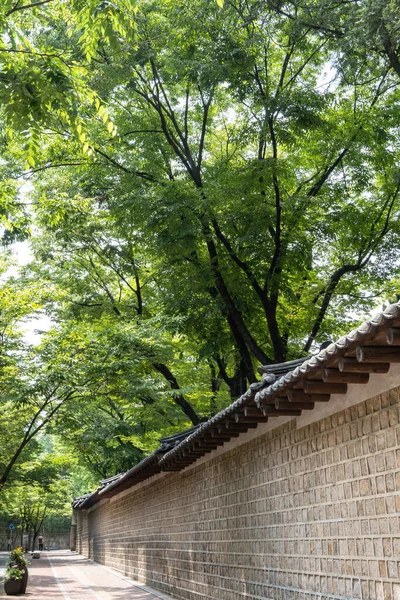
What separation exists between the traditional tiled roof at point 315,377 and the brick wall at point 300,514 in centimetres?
32

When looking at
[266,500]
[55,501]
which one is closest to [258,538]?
[266,500]

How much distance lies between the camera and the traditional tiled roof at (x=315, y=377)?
4.10 m

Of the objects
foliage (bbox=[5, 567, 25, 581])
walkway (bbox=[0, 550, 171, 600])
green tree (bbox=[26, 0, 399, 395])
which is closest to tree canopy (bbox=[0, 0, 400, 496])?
green tree (bbox=[26, 0, 399, 395])

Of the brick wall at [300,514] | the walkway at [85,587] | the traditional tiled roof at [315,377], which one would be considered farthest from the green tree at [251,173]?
the walkway at [85,587]

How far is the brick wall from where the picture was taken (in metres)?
5.30

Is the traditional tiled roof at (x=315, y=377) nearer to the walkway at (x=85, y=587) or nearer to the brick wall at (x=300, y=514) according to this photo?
the brick wall at (x=300, y=514)

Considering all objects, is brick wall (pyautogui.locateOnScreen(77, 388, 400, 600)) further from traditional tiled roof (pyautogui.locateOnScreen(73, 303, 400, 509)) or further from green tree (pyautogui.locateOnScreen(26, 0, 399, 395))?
green tree (pyautogui.locateOnScreen(26, 0, 399, 395))

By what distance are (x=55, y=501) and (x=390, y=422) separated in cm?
5049

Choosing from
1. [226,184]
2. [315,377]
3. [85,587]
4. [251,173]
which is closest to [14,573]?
[85,587]

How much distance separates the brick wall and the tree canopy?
3.85 metres

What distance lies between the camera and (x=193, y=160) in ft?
53.8

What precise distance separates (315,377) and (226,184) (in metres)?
9.20

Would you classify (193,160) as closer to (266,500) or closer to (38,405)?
(38,405)

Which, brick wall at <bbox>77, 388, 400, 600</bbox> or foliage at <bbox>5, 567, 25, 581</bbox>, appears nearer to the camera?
brick wall at <bbox>77, 388, 400, 600</bbox>
